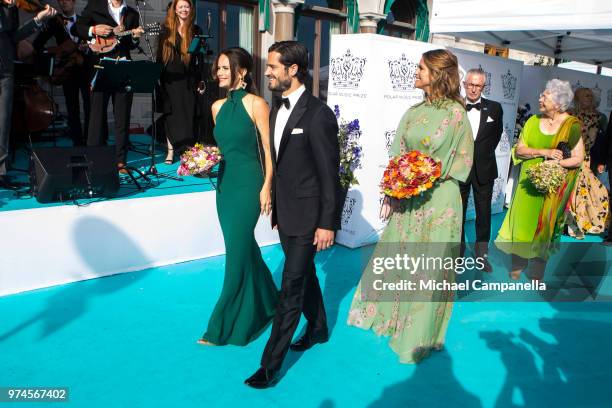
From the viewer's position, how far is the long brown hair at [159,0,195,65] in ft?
22.4

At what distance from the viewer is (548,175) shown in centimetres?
478

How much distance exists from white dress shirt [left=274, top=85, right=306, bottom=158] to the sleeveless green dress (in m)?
0.33

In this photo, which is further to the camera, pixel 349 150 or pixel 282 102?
pixel 349 150

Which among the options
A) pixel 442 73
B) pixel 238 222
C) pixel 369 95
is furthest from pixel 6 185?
pixel 442 73

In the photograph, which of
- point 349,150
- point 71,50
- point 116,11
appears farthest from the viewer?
point 71,50

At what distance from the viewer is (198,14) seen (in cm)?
988

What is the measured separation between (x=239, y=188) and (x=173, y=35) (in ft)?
13.9

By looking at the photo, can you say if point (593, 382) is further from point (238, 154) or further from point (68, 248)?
point (68, 248)

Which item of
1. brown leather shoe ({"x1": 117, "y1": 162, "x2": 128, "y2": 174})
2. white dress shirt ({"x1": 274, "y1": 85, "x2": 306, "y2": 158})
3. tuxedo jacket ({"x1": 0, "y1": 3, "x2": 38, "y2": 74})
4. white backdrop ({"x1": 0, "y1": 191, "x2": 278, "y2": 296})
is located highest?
tuxedo jacket ({"x1": 0, "y1": 3, "x2": 38, "y2": 74})

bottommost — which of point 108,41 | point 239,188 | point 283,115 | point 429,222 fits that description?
point 429,222

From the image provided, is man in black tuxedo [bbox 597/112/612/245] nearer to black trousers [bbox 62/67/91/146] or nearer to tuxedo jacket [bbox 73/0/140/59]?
tuxedo jacket [bbox 73/0/140/59]

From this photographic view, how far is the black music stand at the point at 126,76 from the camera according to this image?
5939mm

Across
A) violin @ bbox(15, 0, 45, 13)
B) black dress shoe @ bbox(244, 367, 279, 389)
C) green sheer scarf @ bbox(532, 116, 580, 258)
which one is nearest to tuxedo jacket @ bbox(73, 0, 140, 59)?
violin @ bbox(15, 0, 45, 13)

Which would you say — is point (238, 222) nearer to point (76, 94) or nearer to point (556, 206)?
point (556, 206)
